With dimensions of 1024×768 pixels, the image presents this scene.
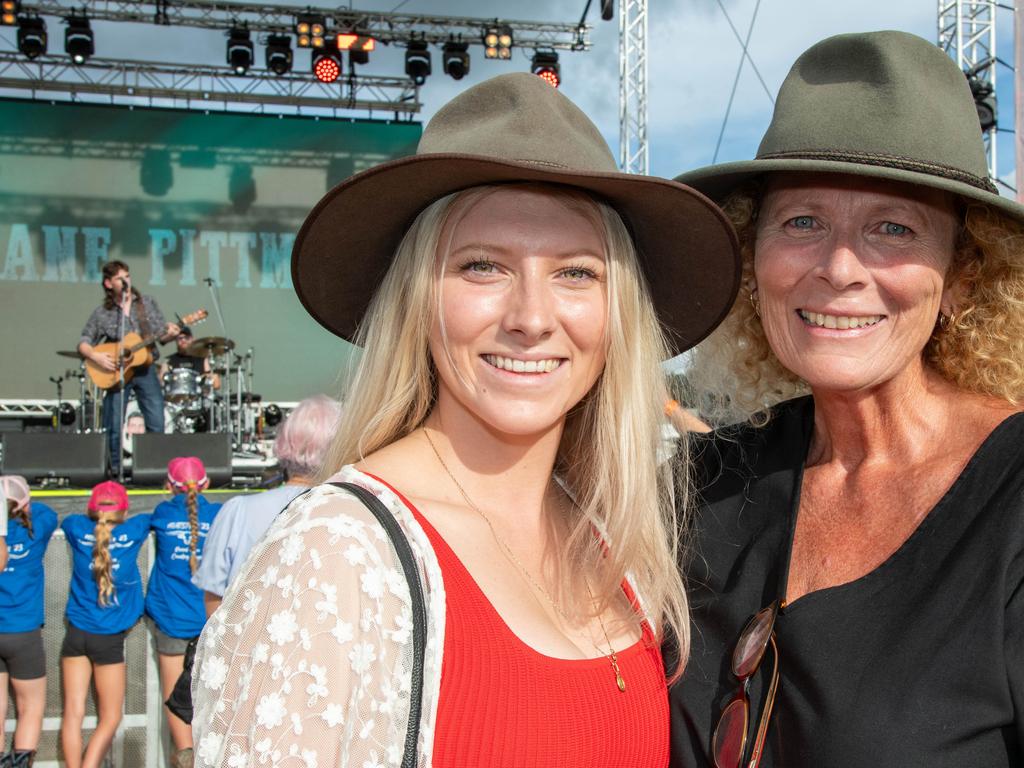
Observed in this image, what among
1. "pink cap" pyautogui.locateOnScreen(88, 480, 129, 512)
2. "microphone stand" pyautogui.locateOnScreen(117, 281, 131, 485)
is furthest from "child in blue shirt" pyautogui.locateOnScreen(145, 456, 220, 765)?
"microphone stand" pyautogui.locateOnScreen(117, 281, 131, 485)

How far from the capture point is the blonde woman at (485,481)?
1242mm

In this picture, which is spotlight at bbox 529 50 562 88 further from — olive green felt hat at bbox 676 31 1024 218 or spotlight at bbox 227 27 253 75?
olive green felt hat at bbox 676 31 1024 218

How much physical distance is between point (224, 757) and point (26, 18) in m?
13.5

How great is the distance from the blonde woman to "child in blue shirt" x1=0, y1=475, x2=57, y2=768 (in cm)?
369

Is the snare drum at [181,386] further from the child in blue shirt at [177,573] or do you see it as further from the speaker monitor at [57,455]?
the child in blue shirt at [177,573]

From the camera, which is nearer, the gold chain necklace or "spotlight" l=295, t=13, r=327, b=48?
the gold chain necklace

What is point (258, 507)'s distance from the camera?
175 inches

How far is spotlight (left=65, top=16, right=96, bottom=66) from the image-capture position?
40.8ft

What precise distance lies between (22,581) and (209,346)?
7.56 metres

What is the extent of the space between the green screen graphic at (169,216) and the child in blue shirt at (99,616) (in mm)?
9890

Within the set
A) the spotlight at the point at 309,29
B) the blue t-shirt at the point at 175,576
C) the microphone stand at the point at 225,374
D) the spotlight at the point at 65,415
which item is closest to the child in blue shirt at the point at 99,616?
the blue t-shirt at the point at 175,576

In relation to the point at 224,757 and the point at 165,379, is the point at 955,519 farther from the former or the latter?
the point at 165,379

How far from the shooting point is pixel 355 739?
121cm

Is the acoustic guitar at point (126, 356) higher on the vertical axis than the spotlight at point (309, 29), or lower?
lower
